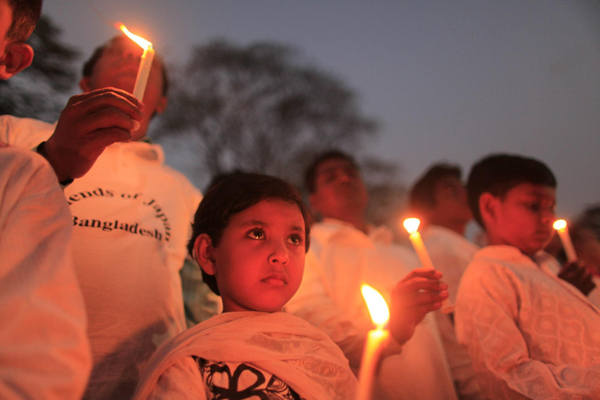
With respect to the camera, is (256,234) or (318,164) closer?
(256,234)

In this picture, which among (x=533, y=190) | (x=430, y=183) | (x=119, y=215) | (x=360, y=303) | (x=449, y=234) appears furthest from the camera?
(x=430, y=183)

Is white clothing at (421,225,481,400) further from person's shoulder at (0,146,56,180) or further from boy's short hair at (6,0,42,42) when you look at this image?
boy's short hair at (6,0,42,42)

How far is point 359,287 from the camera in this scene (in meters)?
2.91

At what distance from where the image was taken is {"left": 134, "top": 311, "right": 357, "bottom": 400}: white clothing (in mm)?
1376

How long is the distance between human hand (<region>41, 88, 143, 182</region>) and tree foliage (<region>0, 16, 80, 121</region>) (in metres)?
1.04

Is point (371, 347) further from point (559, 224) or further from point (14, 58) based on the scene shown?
point (559, 224)

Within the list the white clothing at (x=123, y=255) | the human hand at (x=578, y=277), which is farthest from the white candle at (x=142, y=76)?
the human hand at (x=578, y=277)

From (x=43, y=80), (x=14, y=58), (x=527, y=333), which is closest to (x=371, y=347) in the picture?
(x=527, y=333)

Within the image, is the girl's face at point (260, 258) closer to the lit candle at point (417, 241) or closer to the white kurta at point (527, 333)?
the lit candle at point (417, 241)

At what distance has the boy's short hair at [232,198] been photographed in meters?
1.81

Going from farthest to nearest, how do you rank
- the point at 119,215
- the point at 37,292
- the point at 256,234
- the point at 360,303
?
the point at 360,303 → the point at 119,215 → the point at 256,234 → the point at 37,292

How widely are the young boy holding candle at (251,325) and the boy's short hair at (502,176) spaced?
56.3 inches

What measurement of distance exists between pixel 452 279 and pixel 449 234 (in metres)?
0.58

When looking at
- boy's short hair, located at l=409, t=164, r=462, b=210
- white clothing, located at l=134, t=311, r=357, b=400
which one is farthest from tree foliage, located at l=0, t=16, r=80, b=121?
boy's short hair, located at l=409, t=164, r=462, b=210
